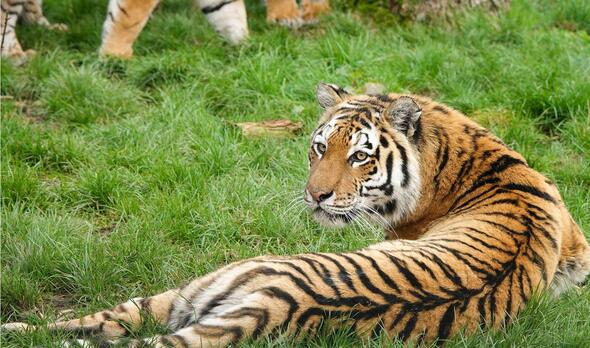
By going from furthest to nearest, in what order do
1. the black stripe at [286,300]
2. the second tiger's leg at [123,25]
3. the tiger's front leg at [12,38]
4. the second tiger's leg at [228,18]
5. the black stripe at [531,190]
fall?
the second tiger's leg at [228,18] → the second tiger's leg at [123,25] → the tiger's front leg at [12,38] → the black stripe at [531,190] → the black stripe at [286,300]

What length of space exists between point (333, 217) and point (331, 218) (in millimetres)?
11

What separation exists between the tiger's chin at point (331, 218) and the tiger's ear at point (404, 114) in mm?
448

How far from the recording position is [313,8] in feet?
26.6

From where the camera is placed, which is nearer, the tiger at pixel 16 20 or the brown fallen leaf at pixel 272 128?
the brown fallen leaf at pixel 272 128

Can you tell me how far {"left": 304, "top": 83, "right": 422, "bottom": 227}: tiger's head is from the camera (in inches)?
161

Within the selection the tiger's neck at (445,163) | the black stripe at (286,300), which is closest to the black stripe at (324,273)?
the black stripe at (286,300)

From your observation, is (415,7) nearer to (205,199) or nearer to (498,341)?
(205,199)

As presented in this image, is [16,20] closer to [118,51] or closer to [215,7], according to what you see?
[118,51]

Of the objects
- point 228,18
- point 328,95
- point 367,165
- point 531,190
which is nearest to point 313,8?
point 228,18

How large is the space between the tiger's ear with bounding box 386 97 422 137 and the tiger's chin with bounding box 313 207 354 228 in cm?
45

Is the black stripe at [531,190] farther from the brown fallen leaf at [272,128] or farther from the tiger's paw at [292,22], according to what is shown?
the tiger's paw at [292,22]

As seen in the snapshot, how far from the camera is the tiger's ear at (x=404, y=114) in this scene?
4.11 m

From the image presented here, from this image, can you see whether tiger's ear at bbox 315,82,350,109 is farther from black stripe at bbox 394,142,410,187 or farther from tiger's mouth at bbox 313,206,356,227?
tiger's mouth at bbox 313,206,356,227

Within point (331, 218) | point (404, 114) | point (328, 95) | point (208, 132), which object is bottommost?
point (208, 132)
